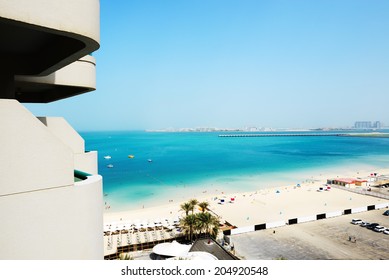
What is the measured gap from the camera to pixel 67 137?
31.2ft

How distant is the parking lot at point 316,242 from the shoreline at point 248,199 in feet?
21.7

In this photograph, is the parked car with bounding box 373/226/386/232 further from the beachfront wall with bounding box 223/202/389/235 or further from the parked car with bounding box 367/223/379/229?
the beachfront wall with bounding box 223/202/389/235

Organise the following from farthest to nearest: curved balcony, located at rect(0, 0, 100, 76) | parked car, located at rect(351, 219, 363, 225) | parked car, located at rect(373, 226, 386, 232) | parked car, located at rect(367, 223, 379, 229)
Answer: parked car, located at rect(351, 219, 363, 225)
parked car, located at rect(367, 223, 379, 229)
parked car, located at rect(373, 226, 386, 232)
curved balcony, located at rect(0, 0, 100, 76)

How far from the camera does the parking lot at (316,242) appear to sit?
2012 centimetres

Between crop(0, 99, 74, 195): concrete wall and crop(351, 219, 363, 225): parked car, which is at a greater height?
crop(0, 99, 74, 195): concrete wall

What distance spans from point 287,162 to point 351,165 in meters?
17.6

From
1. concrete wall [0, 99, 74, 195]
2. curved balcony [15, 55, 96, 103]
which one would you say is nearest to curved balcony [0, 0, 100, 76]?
curved balcony [15, 55, 96, 103]

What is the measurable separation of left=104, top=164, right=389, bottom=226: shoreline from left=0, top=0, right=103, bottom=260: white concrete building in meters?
27.6

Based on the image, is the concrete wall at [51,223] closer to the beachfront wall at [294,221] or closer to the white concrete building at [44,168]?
the white concrete building at [44,168]

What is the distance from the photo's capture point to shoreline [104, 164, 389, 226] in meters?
34.4

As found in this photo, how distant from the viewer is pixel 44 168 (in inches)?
166

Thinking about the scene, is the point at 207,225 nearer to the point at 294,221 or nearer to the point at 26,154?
the point at 294,221

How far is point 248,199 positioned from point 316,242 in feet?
62.8
